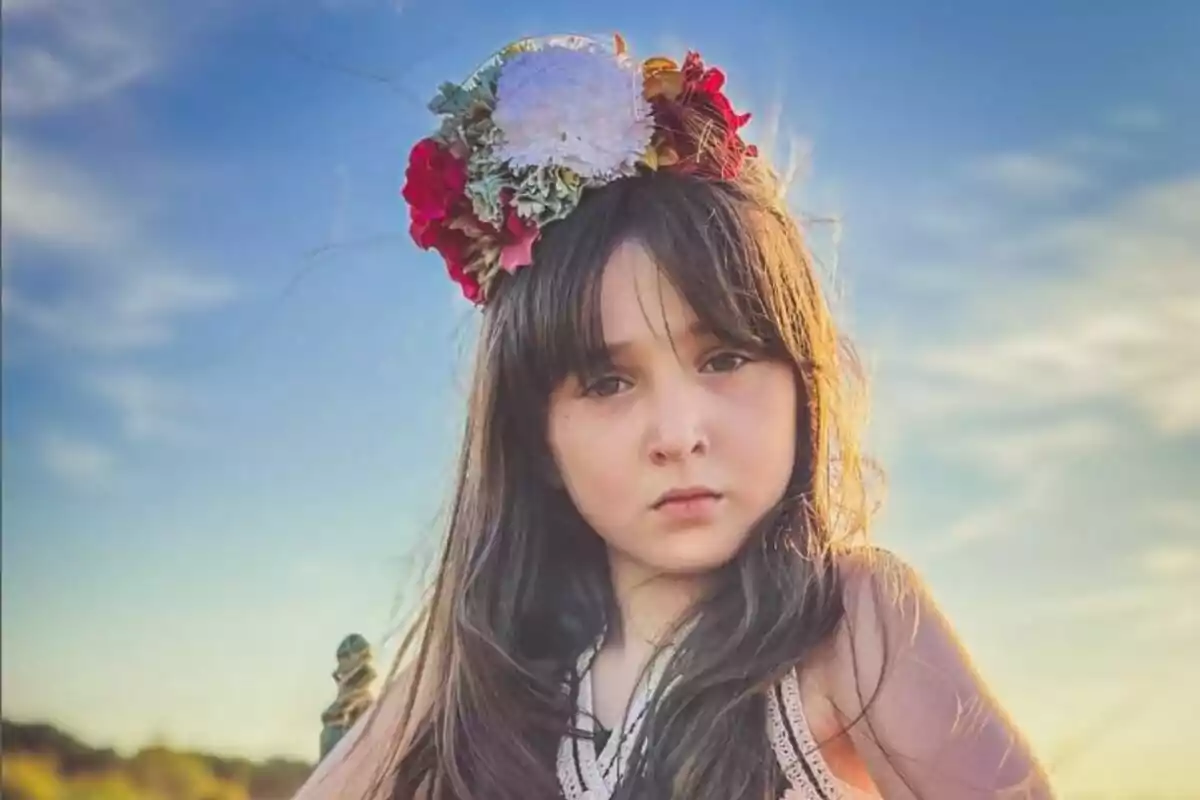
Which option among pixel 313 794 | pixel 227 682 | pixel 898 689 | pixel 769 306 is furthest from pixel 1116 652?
pixel 227 682

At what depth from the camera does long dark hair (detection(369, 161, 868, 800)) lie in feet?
3.47

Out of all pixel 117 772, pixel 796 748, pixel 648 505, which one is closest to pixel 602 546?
pixel 648 505

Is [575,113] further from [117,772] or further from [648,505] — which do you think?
[117,772]

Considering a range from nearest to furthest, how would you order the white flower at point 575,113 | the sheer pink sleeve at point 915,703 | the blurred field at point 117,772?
the sheer pink sleeve at point 915,703 < the white flower at point 575,113 < the blurred field at point 117,772

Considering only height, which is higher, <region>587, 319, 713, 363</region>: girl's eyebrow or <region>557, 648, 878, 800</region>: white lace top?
<region>587, 319, 713, 363</region>: girl's eyebrow

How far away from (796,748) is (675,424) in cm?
21

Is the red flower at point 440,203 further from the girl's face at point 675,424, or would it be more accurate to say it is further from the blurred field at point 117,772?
the blurred field at point 117,772

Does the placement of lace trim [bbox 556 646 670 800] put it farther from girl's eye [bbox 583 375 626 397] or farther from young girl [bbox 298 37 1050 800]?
girl's eye [bbox 583 375 626 397]

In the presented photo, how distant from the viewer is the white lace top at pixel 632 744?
1.03 metres

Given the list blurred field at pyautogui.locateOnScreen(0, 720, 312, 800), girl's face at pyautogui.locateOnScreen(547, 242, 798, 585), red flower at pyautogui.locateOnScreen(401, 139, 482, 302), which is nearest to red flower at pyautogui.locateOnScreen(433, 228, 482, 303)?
red flower at pyautogui.locateOnScreen(401, 139, 482, 302)

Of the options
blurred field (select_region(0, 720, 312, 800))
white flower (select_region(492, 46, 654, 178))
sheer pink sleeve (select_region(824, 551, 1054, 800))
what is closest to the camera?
sheer pink sleeve (select_region(824, 551, 1054, 800))

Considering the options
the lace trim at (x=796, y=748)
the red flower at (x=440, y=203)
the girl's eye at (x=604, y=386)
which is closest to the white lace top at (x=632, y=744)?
the lace trim at (x=796, y=748)

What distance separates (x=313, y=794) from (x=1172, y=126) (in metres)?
0.79

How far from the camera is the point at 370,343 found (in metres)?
1.35
